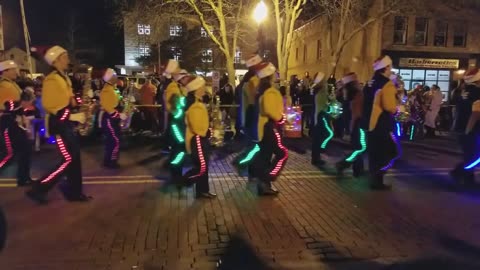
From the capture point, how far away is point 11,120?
726 centimetres

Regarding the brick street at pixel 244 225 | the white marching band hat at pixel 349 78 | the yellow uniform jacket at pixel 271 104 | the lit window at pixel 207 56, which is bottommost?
the brick street at pixel 244 225

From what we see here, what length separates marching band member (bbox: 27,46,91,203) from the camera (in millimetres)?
6082

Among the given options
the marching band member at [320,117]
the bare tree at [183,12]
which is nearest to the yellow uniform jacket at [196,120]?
the marching band member at [320,117]

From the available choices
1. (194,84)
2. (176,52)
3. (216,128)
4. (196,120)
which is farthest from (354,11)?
(176,52)

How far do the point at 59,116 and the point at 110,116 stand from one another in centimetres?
282

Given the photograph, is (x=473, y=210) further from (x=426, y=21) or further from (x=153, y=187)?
(x=426, y=21)

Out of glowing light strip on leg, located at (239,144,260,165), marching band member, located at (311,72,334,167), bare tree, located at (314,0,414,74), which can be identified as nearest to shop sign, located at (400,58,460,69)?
bare tree, located at (314,0,414,74)

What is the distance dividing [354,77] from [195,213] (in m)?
4.69

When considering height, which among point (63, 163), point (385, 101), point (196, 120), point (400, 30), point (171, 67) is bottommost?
point (63, 163)

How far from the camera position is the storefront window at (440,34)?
96.8 ft

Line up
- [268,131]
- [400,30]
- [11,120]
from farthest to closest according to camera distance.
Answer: [400,30], [11,120], [268,131]

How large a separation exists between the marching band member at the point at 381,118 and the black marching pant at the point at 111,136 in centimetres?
477

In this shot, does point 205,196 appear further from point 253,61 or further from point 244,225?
point 253,61

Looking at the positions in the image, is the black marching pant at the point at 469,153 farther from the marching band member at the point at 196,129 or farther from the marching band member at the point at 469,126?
the marching band member at the point at 196,129
